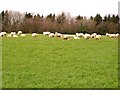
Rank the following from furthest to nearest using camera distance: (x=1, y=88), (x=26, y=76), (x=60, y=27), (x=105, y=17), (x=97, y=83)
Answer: (x=105, y=17) < (x=60, y=27) < (x=26, y=76) < (x=97, y=83) < (x=1, y=88)

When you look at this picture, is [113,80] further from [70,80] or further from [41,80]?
[41,80]

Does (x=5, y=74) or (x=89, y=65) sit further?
(x=89, y=65)

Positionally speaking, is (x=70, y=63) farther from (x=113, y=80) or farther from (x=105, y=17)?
(x=105, y=17)

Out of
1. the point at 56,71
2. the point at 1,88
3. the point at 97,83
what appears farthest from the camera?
the point at 56,71

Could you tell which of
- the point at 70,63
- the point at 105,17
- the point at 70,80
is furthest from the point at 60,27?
the point at 70,80

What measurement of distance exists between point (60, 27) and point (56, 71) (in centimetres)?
5137

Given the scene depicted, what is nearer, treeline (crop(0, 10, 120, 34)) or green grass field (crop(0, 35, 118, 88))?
green grass field (crop(0, 35, 118, 88))

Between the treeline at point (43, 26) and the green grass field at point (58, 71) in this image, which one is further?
the treeline at point (43, 26)

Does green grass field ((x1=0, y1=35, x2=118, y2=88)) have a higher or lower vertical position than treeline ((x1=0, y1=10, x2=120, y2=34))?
lower

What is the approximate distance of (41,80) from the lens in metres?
12.1

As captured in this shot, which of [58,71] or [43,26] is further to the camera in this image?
[43,26]

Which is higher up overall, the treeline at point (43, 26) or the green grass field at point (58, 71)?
the treeline at point (43, 26)

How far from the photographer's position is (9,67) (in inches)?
573

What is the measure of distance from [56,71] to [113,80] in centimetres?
273
